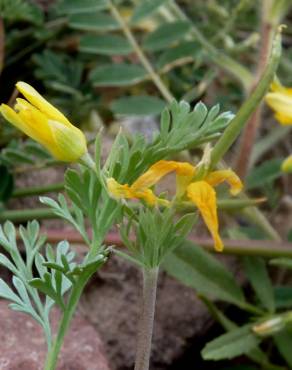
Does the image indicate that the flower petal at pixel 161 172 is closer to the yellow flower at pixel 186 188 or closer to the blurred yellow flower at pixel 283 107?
the yellow flower at pixel 186 188

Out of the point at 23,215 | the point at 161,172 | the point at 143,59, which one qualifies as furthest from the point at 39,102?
the point at 143,59

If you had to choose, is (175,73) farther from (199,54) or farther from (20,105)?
(20,105)

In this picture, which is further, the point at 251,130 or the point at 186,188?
the point at 251,130

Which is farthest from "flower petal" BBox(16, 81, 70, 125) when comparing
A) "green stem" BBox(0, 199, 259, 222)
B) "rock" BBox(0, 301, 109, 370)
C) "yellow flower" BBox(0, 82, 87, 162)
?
"green stem" BBox(0, 199, 259, 222)

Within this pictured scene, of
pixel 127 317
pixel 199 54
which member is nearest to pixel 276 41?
pixel 127 317

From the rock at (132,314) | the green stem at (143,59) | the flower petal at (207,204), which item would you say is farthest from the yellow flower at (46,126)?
the green stem at (143,59)

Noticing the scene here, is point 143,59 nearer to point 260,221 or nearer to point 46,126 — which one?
point 260,221
